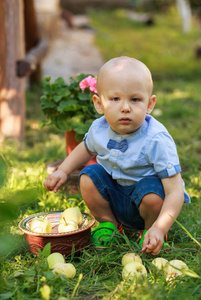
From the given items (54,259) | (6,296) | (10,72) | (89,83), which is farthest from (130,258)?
(10,72)

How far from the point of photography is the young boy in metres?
1.84

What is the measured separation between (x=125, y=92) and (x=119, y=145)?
0.28 metres

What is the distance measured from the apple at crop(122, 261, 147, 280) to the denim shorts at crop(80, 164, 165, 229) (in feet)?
1.21

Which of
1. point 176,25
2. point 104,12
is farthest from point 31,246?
point 104,12

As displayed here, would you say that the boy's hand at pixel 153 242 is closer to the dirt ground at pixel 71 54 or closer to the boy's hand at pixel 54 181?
the boy's hand at pixel 54 181

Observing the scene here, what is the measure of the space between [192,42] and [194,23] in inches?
191

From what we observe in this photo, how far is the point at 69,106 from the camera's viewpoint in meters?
2.73

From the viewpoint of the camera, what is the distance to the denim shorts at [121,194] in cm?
198

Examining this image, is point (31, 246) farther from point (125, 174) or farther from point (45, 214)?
point (125, 174)

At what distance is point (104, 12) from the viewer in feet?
63.3

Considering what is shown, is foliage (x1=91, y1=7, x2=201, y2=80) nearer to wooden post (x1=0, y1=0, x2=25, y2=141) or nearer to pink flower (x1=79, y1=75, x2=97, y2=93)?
wooden post (x1=0, y1=0, x2=25, y2=141)

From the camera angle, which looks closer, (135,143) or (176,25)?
(135,143)

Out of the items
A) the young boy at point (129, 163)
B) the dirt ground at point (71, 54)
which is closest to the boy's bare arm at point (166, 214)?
the young boy at point (129, 163)

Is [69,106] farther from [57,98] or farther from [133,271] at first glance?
[133,271]
